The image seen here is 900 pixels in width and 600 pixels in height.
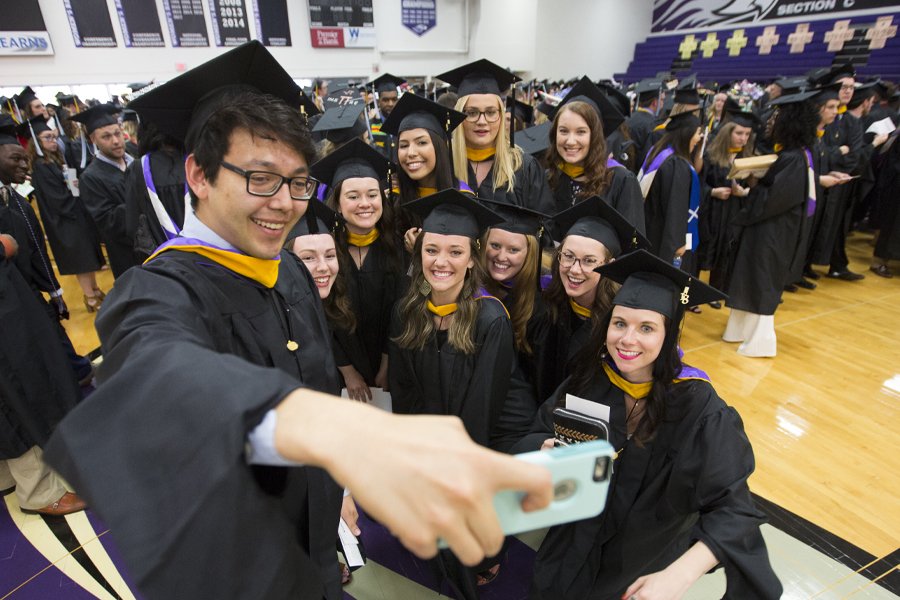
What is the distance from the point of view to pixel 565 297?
2.57 metres

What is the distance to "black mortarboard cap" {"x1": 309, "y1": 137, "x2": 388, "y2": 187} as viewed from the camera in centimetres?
266

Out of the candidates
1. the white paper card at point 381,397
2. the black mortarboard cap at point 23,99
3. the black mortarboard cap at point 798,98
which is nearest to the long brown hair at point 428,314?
the white paper card at point 381,397

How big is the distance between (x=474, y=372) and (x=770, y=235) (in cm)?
343

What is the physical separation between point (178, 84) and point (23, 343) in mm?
2408

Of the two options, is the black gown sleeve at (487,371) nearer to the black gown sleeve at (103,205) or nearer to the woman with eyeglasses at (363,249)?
the woman with eyeglasses at (363,249)

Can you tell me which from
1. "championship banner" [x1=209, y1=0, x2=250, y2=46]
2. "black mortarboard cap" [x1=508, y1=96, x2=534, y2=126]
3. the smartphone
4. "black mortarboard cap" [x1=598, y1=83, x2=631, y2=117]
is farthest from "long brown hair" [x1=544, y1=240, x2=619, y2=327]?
"championship banner" [x1=209, y1=0, x2=250, y2=46]

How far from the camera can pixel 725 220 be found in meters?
5.22

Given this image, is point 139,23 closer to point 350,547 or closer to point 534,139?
point 534,139

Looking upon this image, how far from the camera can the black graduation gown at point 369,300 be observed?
9.00 ft

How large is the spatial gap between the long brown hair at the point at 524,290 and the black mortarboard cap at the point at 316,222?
84 cm

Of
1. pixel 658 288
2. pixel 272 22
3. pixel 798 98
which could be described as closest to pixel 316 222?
pixel 658 288

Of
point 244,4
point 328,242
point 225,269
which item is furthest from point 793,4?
point 225,269

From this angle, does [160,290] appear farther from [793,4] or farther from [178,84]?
[793,4]

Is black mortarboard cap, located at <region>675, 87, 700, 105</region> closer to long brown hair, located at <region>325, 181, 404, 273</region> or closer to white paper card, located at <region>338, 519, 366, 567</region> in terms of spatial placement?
long brown hair, located at <region>325, 181, 404, 273</region>
